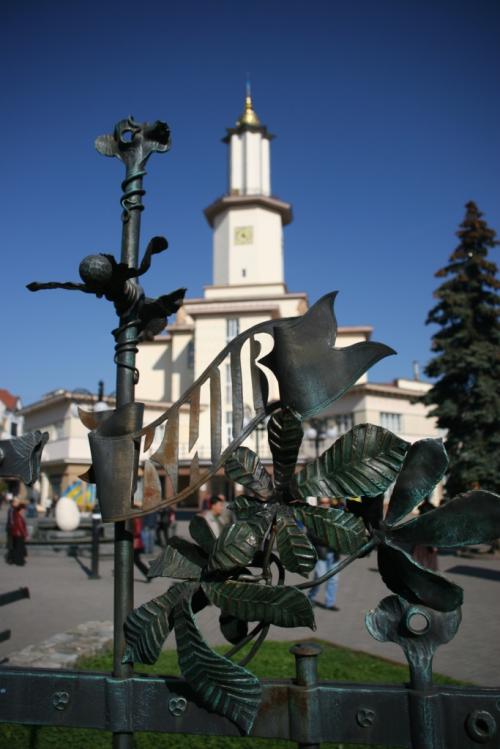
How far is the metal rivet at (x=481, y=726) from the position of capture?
50.8 inches

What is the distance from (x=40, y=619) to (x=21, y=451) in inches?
291

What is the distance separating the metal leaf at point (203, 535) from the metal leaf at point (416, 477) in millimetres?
460

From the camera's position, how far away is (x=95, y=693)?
149 cm

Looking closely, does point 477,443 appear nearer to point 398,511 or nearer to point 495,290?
point 495,290

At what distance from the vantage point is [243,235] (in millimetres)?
46406

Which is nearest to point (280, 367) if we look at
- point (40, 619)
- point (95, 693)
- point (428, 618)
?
point (428, 618)

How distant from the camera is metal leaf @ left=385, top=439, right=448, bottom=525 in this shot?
1.45 meters

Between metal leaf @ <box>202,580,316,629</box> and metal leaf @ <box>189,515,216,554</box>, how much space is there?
0.15 metres

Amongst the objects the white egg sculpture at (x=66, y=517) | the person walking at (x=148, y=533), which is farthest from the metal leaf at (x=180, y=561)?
the white egg sculpture at (x=66, y=517)

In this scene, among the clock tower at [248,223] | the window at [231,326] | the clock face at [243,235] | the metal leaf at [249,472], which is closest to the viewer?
the metal leaf at [249,472]

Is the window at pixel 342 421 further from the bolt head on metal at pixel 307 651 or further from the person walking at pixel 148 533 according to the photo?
the bolt head on metal at pixel 307 651

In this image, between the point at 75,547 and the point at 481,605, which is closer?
the point at 481,605

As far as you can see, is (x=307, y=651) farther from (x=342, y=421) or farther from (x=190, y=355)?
(x=190, y=355)

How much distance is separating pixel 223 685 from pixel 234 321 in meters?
41.0
